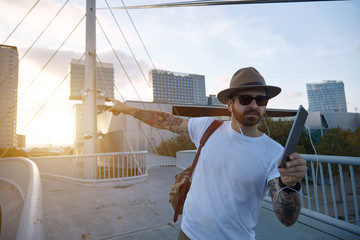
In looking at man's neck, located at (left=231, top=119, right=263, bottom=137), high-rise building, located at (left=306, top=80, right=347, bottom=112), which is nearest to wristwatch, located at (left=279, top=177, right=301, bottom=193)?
man's neck, located at (left=231, top=119, right=263, bottom=137)

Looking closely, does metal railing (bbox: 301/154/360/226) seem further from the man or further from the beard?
the beard

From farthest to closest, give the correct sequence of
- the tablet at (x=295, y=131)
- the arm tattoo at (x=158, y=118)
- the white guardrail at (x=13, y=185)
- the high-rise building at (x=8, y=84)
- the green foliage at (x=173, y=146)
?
the high-rise building at (x=8, y=84) → the green foliage at (x=173, y=146) → the white guardrail at (x=13, y=185) → the arm tattoo at (x=158, y=118) → the tablet at (x=295, y=131)

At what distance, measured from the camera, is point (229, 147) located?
1653 mm

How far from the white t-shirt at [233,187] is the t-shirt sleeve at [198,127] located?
0.84 feet

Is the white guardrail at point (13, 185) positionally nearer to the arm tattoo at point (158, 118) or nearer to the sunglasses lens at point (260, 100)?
the arm tattoo at point (158, 118)

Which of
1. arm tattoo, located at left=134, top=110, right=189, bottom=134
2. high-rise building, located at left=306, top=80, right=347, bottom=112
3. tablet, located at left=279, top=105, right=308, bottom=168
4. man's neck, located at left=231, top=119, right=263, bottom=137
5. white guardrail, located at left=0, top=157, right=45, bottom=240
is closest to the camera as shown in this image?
tablet, located at left=279, top=105, right=308, bottom=168

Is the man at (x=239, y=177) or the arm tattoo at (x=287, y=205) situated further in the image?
the man at (x=239, y=177)

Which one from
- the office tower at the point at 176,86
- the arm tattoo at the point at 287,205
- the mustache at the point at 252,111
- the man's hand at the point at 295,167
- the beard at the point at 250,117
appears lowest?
the arm tattoo at the point at 287,205

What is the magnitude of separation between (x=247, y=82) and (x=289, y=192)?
2.80 ft

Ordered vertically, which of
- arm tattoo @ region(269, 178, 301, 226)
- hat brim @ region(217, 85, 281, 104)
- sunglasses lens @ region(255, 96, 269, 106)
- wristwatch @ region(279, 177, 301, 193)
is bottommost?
arm tattoo @ region(269, 178, 301, 226)

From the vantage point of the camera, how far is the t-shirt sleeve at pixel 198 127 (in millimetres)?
1954

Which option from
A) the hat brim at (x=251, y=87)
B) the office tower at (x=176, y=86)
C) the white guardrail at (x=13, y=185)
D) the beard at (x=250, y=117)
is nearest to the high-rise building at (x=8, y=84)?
the white guardrail at (x=13, y=185)

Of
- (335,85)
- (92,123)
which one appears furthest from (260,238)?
(335,85)

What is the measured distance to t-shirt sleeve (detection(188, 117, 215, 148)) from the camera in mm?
1954
